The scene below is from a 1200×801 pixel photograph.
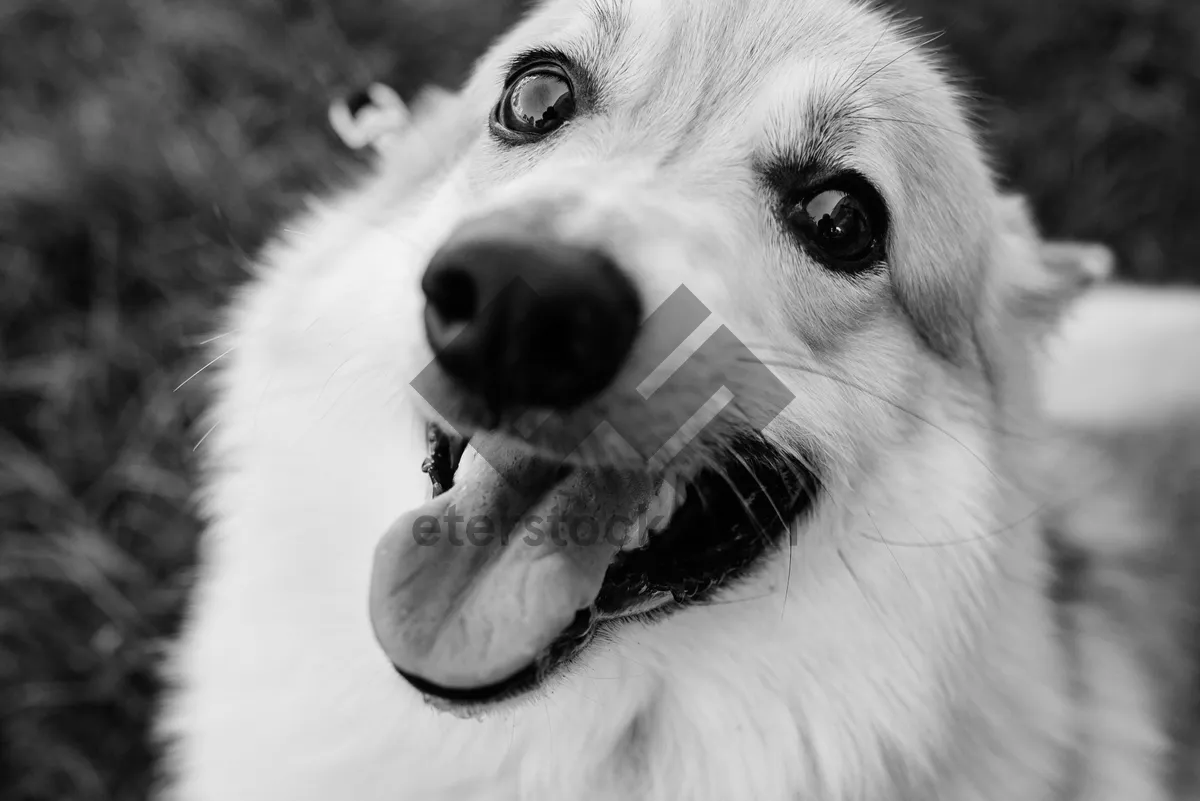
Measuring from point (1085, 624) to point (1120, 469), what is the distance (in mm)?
750

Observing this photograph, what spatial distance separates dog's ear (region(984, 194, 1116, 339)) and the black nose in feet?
4.77

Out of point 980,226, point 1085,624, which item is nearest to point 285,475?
point 980,226

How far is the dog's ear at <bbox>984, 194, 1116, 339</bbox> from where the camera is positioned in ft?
8.30

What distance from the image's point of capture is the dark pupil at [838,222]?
204cm

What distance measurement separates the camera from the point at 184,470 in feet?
11.9

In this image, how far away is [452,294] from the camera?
59.6 inches

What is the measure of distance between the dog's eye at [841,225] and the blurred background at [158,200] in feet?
6.07

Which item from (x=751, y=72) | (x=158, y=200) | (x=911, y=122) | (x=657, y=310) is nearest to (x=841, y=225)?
(x=911, y=122)

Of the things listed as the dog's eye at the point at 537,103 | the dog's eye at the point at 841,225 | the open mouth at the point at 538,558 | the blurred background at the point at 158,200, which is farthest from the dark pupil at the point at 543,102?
the blurred background at the point at 158,200

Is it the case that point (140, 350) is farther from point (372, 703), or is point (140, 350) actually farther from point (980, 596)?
point (980, 596)

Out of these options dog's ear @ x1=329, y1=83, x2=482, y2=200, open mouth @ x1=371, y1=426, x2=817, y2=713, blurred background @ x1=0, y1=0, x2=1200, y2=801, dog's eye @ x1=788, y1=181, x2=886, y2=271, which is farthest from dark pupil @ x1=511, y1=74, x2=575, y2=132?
blurred background @ x1=0, y1=0, x2=1200, y2=801

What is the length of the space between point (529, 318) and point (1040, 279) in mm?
1723

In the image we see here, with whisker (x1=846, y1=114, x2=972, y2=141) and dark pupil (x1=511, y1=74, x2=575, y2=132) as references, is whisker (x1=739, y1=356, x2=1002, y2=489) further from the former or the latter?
dark pupil (x1=511, y1=74, x2=575, y2=132)

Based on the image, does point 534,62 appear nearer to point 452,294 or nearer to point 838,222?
point 838,222
